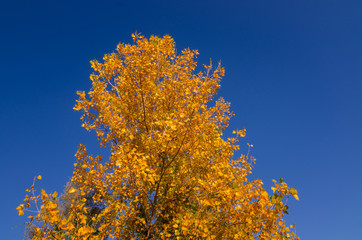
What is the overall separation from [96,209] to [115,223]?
15.0 metres

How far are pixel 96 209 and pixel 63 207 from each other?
2770 mm

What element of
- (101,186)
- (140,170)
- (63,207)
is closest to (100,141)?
(101,186)

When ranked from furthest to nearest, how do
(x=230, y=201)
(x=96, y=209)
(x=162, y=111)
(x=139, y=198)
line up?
(x=96, y=209)
(x=162, y=111)
(x=139, y=198)
(x=230, y=201)

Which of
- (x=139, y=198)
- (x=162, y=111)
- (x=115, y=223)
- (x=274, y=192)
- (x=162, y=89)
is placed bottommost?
(x=115, y=223)

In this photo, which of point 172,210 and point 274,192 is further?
point 172,210

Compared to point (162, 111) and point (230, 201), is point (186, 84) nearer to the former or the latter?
point (162, 111)

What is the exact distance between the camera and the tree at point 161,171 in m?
3.80

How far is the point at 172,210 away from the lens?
5.88m

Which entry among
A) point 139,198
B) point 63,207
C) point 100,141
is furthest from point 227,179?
point 63,207

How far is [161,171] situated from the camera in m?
4.77

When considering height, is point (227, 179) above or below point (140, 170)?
above

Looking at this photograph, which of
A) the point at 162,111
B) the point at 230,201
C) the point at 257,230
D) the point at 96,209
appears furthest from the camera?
the point at 96,209

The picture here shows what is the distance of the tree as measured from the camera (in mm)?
3799

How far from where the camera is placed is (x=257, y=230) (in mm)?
3969
